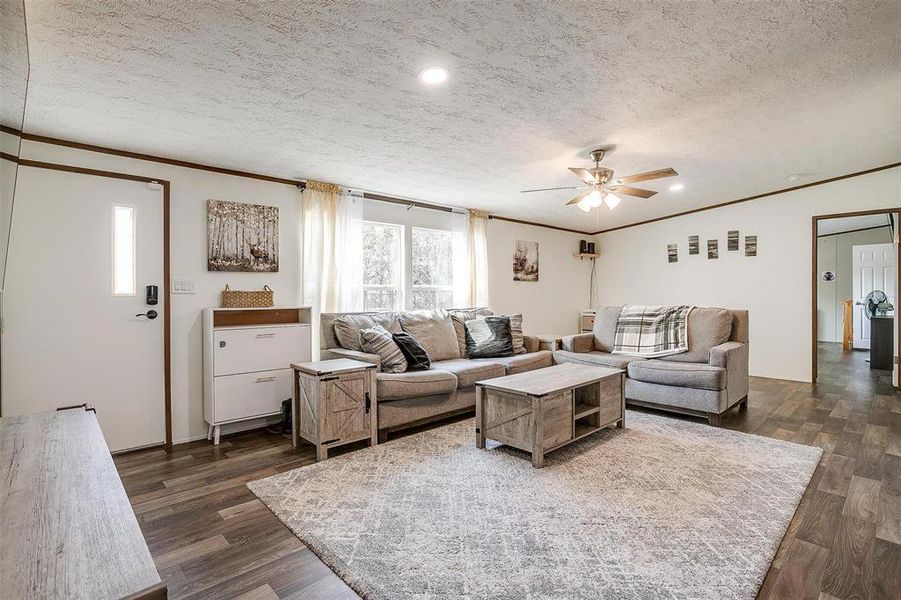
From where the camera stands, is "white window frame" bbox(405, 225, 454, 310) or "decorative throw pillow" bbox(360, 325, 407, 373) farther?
"white window frame" bbox(405, 225, 454, 310)

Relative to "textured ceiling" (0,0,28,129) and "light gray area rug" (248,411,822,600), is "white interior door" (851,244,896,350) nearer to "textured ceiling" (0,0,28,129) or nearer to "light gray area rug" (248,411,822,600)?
"light gray area rug" (248,411,822,600)

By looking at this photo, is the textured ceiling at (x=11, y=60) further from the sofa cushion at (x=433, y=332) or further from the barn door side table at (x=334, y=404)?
the sofa cushion at (x=433, y=332)

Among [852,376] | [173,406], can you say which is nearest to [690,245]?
[852,376]

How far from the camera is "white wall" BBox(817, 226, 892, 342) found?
8820 mm

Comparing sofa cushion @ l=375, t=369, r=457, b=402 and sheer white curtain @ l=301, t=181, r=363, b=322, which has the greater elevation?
sheer white curtain @ l=301, t=181, r=363, b=322

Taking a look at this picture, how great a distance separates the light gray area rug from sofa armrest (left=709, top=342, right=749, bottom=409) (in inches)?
22.5

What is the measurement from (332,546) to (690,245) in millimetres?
6209

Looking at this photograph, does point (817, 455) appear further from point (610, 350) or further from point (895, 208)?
point (895, 208)

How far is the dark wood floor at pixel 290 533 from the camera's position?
1712 mm

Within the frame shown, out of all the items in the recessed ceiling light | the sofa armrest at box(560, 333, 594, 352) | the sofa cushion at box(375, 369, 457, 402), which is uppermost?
the recessed ceiling light

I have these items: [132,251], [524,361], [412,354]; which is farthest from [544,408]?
[132,251]

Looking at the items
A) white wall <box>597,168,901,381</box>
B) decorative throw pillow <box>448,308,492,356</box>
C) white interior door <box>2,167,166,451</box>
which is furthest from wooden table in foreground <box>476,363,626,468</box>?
white wall <box>597,168,901,381</box>

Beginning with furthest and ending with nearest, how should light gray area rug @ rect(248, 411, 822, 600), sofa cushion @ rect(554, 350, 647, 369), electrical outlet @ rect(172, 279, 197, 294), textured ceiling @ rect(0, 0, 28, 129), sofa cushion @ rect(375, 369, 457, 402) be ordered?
1. sofa cushion @ rect(554, 350, 647, 369)
2. electrical outlet @ rect(172, 279, 197, 294)
3. sofa cushion @ rect(375, 369, 457, 402)
4. light gray area rug @ rect(248, 411, 822, 600)
5. textured ceiling @ rect(0, 0, 28, 129)

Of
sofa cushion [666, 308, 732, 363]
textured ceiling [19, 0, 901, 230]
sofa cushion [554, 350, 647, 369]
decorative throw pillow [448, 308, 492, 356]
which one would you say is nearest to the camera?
textured ceiling [19, 0, 901, 230]
